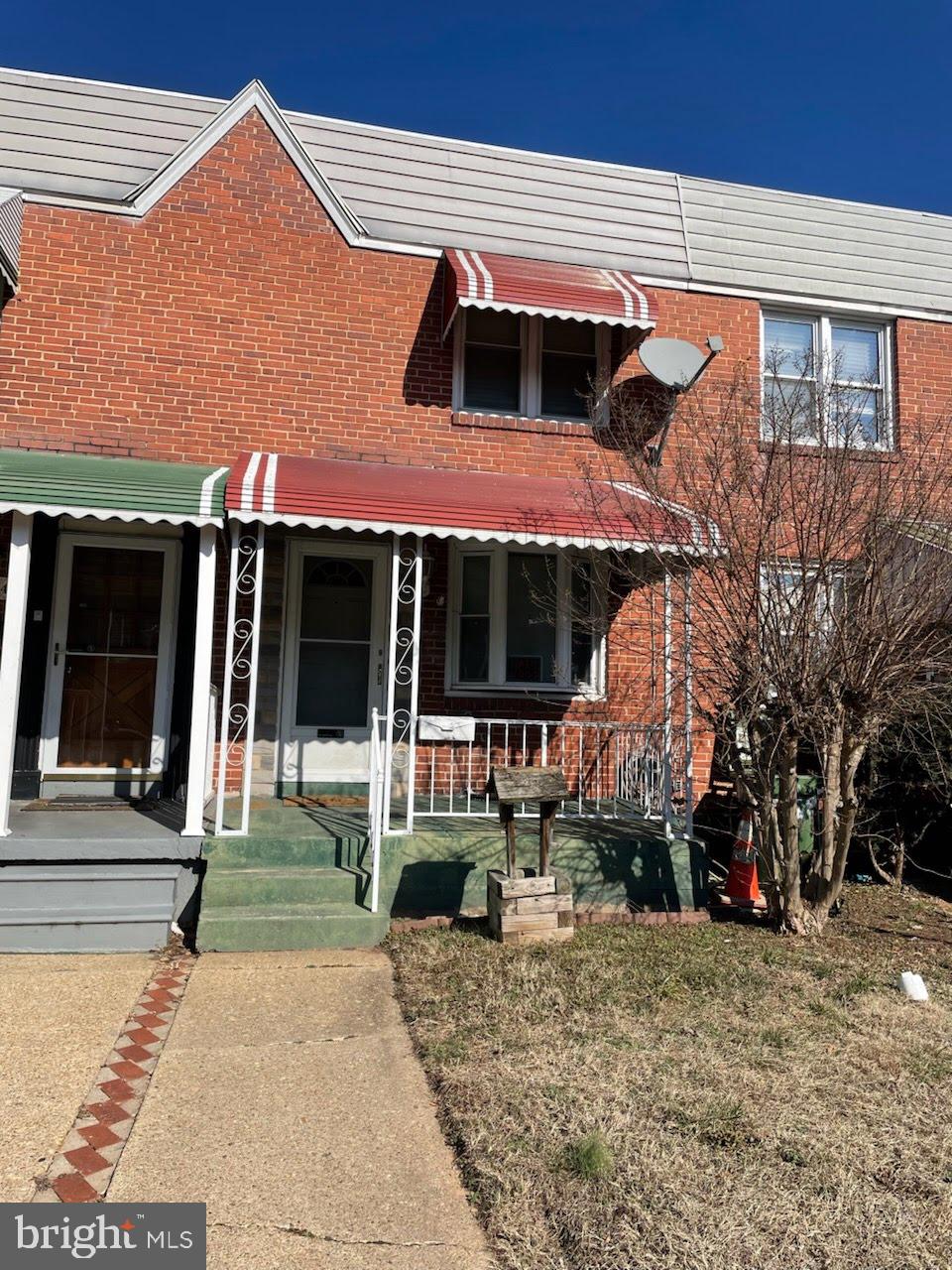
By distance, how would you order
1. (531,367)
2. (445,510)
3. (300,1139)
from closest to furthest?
(300,1139), (445,510), (531,367)

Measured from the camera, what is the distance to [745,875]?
7363 millimetres

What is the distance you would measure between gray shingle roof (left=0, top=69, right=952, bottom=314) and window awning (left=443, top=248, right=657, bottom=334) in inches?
27.6

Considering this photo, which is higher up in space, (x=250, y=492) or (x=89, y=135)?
(x=89, y=135)

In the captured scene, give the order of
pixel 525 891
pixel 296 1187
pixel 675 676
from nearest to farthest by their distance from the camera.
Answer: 1. pixel 296 1187
2. pixel 525 891
3. pixel 675 676

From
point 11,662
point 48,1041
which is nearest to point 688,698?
point 48,1041

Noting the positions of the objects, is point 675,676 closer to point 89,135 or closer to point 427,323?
point 427,323

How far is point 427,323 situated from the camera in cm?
880

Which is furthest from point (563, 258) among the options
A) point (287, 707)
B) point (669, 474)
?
point (287, 707)

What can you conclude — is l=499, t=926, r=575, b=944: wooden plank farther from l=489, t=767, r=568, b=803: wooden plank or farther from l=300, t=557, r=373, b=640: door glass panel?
l=300, t=557, r=373, b=640: door glass panel

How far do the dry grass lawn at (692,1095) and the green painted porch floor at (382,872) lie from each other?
0.48 m

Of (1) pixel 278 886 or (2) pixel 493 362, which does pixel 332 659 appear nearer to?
(1) pixel 278 886

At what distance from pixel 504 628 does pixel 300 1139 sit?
5714 millimetres

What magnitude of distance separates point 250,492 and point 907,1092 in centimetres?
533

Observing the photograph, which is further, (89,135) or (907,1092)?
(89,135)
